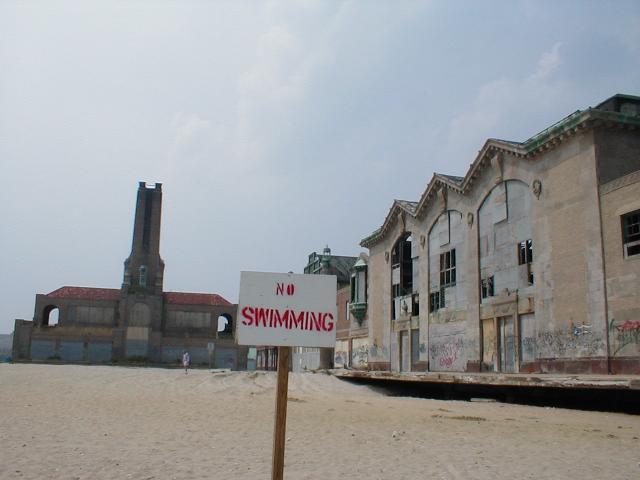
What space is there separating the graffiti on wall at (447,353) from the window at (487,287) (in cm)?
316

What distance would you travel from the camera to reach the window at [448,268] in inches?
1316

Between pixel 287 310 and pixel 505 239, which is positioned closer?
pixel 287 310

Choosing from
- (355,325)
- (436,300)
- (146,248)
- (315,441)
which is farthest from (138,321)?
(315,441)

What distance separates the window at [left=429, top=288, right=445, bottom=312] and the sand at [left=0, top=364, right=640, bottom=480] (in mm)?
14412

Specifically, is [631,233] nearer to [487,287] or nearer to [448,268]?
[487,287]

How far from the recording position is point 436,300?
35125mm

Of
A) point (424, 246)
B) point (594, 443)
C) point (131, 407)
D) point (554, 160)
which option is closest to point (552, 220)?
point (554, 160)

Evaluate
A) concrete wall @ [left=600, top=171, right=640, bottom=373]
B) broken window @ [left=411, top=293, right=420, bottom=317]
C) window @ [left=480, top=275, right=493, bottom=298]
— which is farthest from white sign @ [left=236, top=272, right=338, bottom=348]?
broken window @ [left=411, top=293, right=420, bottom=317]

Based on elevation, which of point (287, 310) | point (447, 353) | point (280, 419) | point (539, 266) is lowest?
point (280, 419)

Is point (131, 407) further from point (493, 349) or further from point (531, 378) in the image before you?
point (493, 349)

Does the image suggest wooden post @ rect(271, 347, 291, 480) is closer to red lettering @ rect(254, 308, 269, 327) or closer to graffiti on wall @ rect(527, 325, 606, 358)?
red lettering @ rect(254, 308, 269, 327)

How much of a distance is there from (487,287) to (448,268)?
443 cm

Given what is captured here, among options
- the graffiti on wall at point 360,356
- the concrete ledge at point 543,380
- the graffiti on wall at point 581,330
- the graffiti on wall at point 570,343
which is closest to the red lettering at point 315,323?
the concrete ledge at point 543,380

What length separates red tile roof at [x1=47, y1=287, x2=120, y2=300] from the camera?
7762 cm
